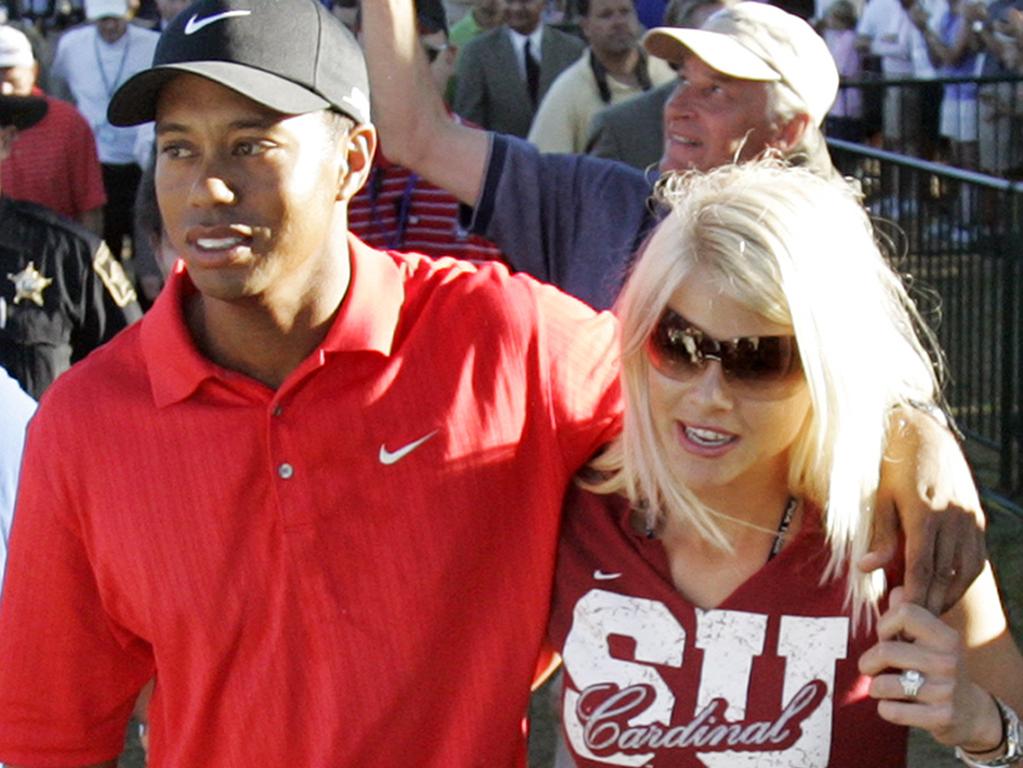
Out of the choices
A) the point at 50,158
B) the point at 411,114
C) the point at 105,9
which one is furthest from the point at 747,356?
the point at 105,9

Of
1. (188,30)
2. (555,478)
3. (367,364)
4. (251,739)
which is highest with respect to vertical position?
(188,30)

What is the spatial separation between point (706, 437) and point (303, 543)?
0.62 m

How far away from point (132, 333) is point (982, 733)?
4.55 ft

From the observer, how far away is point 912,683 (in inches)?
94.2

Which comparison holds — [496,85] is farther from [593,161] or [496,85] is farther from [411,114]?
[411,114]

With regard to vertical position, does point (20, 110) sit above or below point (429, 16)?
below

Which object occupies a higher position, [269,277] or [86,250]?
[269,277]

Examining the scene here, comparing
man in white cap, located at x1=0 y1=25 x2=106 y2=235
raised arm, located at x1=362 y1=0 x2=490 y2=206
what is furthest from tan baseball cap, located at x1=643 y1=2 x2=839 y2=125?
man in white cap, located at x1=0 y1=25 x2=106 y2=235

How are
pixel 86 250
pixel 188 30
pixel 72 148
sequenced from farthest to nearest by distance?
pixel 72 148 → pixel 86 250 → pixel 188 30

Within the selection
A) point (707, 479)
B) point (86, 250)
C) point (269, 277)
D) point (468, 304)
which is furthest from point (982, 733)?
point (86, 250)

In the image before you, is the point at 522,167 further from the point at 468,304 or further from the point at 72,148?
the point at 72,148

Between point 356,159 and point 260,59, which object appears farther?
point 356,159

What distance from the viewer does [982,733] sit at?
2484mm

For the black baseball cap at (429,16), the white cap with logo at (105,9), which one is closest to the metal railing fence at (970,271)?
the black baseball cap at (429,16)
